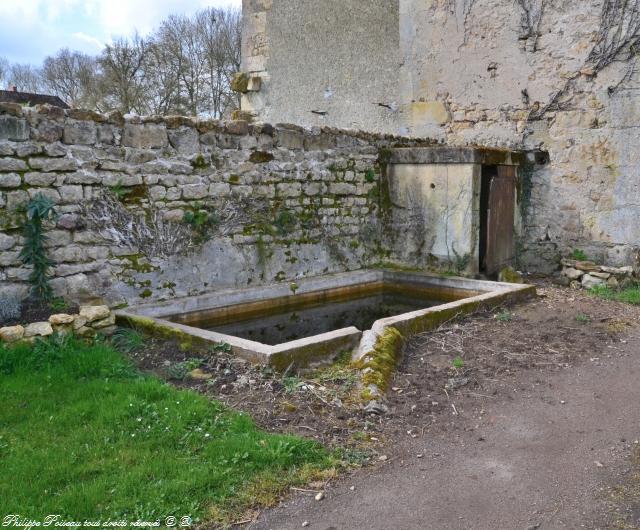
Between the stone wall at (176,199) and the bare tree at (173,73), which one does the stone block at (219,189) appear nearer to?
the stone wall at (176,199)

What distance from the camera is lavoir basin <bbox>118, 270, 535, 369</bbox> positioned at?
14.9 ft

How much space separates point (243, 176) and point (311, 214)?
1.16 m

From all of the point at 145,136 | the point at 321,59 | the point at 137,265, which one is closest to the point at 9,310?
the point at 137,265

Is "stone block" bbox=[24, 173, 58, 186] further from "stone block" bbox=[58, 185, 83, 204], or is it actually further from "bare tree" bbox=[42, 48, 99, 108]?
"bare tree" bbox=[42, 48, 99, 108]

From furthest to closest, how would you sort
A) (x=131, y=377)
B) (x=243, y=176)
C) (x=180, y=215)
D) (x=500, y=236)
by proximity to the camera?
(x=500, y=236)
(x=243, y=176)
(x=180, y=215)
(x=131, y=377)

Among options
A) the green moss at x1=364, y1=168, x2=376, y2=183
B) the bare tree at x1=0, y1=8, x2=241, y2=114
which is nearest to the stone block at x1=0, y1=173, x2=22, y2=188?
the green moss at x1=364, y1=168, x2=376, y2=183

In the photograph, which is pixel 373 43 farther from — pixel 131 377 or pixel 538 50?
pixel 131 377

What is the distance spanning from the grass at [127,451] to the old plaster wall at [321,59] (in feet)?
30.8

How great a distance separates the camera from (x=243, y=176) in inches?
253

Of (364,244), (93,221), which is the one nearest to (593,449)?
(93,221)

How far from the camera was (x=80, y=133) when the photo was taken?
16.9ft

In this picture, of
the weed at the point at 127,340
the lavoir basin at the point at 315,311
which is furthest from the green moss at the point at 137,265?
the weed at the point at 127,340

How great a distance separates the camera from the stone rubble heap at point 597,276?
7613 mm

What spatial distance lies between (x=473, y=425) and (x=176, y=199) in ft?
11.8
